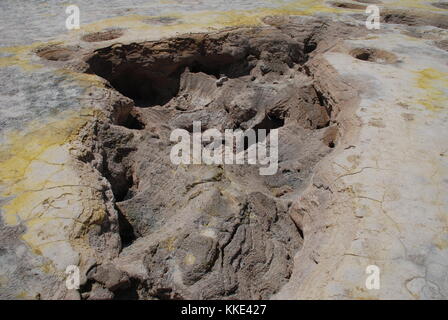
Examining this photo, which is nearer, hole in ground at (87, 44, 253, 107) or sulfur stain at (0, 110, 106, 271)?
sulfur stain at (0, 110, 106, 271)

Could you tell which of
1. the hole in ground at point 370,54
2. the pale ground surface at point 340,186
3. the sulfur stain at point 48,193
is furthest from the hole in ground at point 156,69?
the sulfur stain at point 48,193

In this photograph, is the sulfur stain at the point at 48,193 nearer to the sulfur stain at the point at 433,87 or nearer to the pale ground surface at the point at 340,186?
the pale ground surface at the point at 340,186

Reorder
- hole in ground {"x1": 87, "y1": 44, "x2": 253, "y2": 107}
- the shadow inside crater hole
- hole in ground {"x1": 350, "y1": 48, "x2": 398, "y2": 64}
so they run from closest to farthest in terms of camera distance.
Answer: hole in ground {"x1": 350, "y1": 48, "x2": 398, "y2": 64} → hole in ground {"x1": 87, "y1": 44, "x2": 253, "y2": 107} → the shadow inside crater hole

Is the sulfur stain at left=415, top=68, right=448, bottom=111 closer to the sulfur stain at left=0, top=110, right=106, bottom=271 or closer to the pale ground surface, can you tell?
the pale ground surface

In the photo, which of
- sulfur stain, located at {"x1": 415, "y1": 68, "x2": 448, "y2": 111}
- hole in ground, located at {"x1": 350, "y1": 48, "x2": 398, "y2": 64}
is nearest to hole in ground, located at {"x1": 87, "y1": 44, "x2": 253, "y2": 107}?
hole in ground, located at {"x1": 350, "y1": 48, "x2": 398, "y2": 64}

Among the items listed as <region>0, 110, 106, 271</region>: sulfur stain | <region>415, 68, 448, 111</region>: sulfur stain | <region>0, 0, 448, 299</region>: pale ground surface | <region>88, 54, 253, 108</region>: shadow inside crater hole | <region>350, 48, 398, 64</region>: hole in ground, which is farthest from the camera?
<region>88, 54, 253, 108</region>: shadow inside crater hole

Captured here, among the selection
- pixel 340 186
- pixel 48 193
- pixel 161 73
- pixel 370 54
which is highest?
pixel 370 54

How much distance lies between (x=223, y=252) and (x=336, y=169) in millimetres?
1275

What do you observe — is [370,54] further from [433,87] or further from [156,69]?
[156,69]

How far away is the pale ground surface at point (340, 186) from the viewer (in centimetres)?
280

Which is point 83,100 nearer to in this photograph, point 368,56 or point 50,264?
point 50,264

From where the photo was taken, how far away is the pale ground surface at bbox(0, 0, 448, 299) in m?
2.80

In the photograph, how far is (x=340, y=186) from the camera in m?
3.61

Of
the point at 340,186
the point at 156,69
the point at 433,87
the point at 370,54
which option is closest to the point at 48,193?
the point at 340,186
